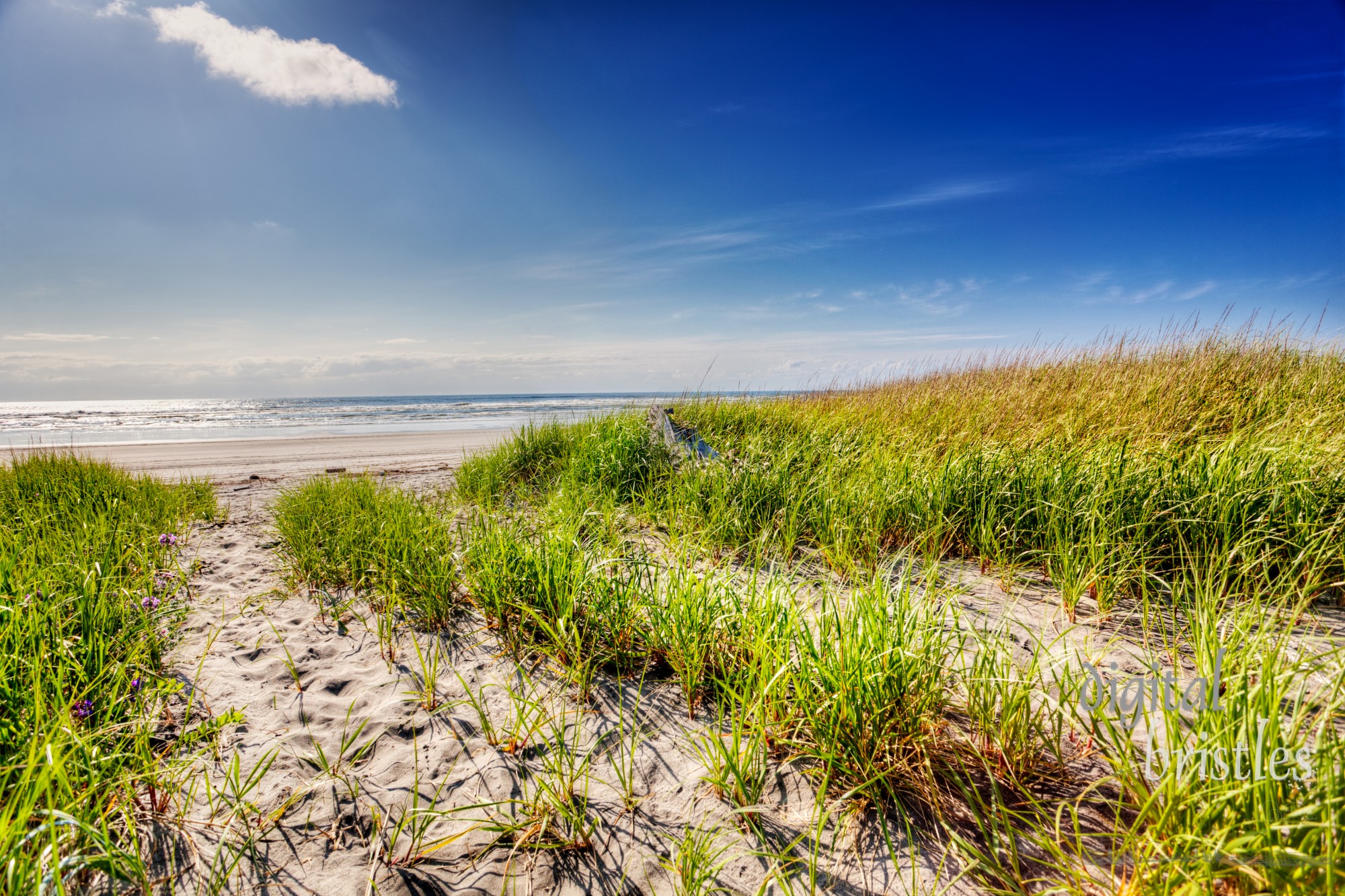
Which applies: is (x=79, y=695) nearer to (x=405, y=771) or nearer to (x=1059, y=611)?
(x=405, y=771)

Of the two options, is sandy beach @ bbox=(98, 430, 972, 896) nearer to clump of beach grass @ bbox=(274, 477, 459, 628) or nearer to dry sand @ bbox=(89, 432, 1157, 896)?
dry sand @ bbox=(89, 432, 1157, 896)

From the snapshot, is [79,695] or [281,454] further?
[281,454]

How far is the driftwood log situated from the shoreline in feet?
6.89

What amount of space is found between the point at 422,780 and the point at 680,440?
458cm

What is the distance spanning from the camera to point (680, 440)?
242 inches

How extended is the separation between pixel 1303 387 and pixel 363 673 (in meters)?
9.59

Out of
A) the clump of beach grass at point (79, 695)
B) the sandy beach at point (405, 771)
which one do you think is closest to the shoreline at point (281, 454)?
the clump of beach grass at point (79, 695)

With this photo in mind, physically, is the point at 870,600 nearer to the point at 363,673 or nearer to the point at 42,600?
the point at 363,673

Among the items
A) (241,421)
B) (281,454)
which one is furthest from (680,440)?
(241,421)

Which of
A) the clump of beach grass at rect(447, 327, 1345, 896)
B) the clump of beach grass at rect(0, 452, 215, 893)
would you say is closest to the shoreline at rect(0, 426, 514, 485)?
the clump of beach grass at rect(0, 452, 215, 893)

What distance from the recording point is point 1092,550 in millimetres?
2771

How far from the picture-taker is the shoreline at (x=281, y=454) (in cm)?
884

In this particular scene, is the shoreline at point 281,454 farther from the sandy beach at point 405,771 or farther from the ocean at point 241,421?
the sandy beach at point 405,771

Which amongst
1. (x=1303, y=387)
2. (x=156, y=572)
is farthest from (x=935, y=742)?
(x=1303, y=387)
